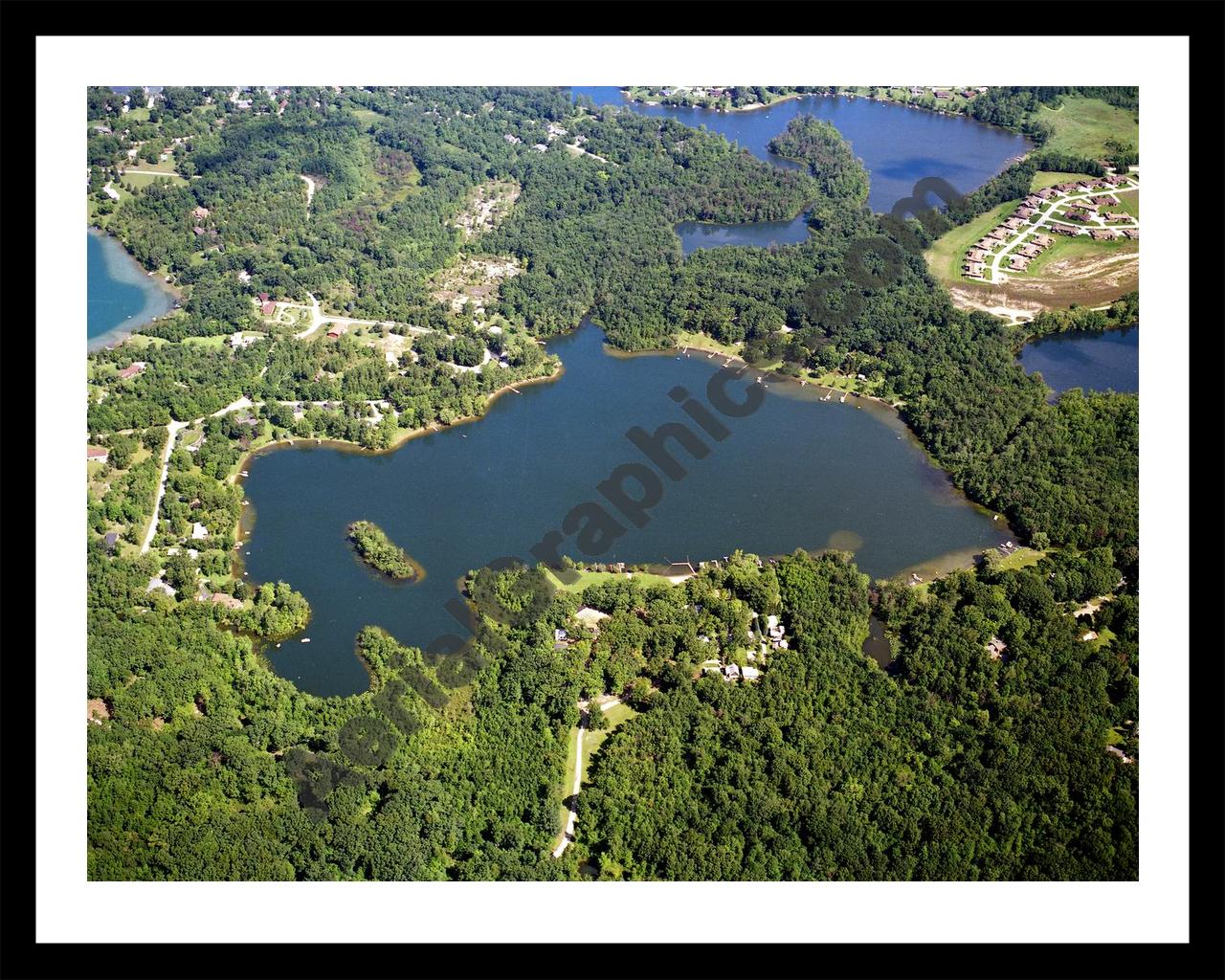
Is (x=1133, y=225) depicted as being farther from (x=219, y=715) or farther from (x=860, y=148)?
(x=219, y=715)

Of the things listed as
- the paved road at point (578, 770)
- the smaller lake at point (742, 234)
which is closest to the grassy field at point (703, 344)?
the smaller lake at point (742, 234)

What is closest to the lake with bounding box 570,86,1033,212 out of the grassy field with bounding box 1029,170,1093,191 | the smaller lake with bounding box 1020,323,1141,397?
the grassy field with bounding box 1029,170,1093,191

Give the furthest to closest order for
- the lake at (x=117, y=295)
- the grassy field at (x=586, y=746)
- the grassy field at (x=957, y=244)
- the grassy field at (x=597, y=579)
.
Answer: the grassy field at (x=957, y=244)
the lake at (x=117, y=295)
the grassy field at (x=597, y=579)
the grassy field at (x=586, y=746)

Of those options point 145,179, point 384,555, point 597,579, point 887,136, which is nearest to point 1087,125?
point 887,136

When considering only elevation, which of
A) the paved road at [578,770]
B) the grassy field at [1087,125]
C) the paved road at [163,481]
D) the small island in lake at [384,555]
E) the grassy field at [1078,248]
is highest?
the grassy field at [1087,125]

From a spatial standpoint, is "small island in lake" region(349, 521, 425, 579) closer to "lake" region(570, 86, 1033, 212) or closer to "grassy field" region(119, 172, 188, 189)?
"grassy field" region(119, 172, 188, 189)

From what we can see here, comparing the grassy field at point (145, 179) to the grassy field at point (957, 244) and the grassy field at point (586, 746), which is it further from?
the grassy field at point (586, 746)
